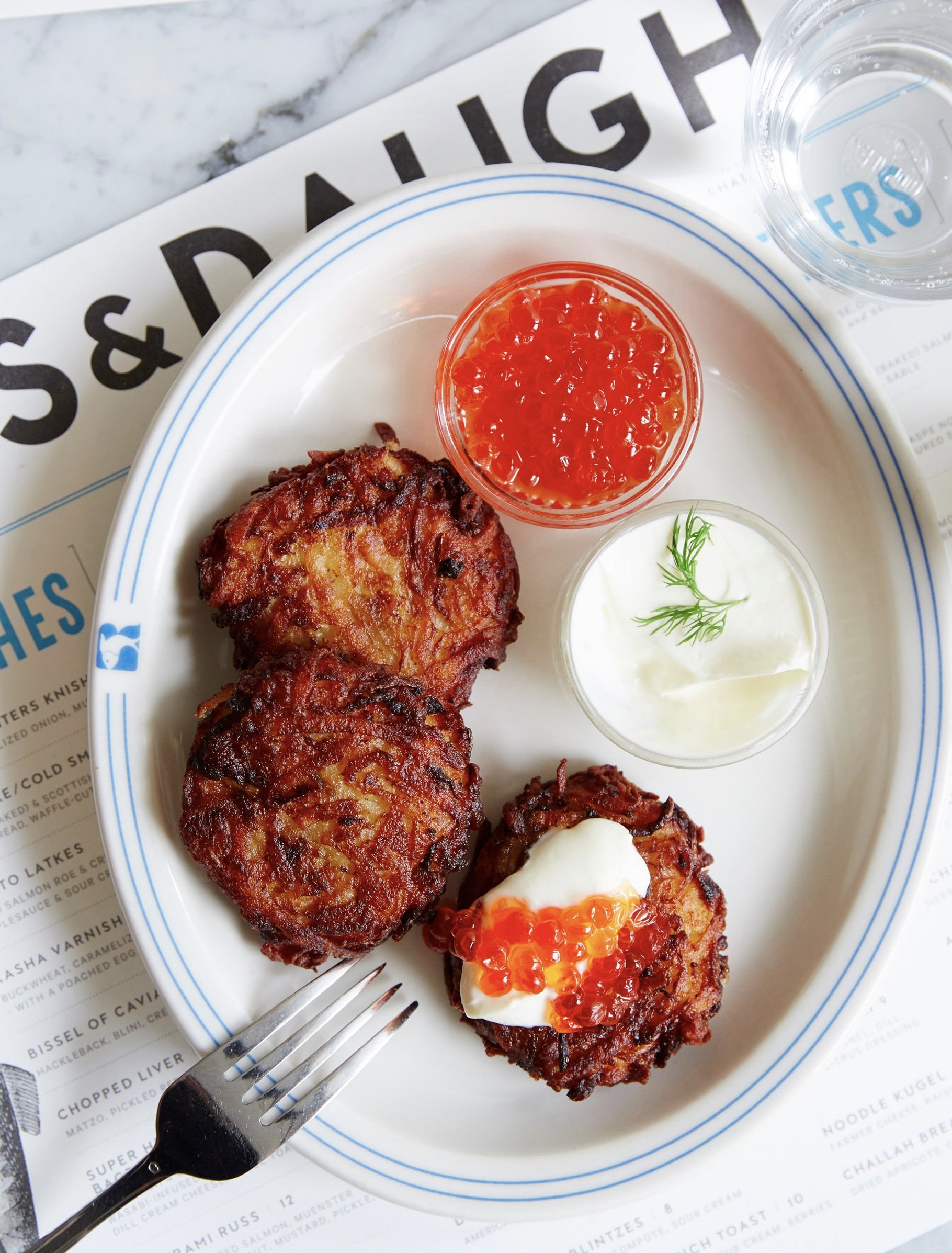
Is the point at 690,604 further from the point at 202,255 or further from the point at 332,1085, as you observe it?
the point at 202,255

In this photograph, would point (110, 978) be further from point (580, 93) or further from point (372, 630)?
point (580, 93)

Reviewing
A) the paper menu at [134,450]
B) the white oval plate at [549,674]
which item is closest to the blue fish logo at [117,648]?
the white oval plate at [549,674]

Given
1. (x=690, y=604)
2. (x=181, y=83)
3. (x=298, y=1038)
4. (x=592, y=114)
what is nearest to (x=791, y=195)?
(x=592, y=114)

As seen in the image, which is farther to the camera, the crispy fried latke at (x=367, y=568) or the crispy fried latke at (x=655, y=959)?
the crispy fried latke at (x=655, y=959)

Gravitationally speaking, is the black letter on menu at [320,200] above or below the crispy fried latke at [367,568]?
above

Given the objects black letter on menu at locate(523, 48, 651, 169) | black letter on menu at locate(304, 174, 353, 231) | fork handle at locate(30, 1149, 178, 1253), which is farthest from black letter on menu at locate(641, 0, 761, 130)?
fork handle at locate(30, 1149, 178, 1253)

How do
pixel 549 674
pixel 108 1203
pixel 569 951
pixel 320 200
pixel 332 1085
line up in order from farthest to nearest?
pixel 320 200
pixel 549 674
pixel 332 1085
pixel 108 1203
pixel 569 951

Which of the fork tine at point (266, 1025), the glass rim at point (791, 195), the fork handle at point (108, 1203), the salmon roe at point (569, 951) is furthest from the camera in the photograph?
the glass rim at point (791, 195)

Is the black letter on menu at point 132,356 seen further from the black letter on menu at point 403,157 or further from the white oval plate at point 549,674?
the black letter on menu at point 403,157
